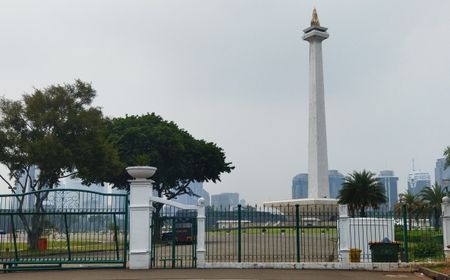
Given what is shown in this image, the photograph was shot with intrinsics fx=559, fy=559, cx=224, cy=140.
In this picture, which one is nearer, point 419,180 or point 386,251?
point 386,251

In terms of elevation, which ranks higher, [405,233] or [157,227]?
[157,227]

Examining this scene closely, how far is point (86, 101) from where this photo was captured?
110 ft

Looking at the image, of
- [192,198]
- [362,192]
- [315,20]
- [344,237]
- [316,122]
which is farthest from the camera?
[192,198]

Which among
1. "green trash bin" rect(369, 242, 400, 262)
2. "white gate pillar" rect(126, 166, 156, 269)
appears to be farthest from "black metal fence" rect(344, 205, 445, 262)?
"white gate pillar" rect(126, 166, 156, 269)

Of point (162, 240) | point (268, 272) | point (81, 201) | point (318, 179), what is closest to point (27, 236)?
point (81, 201)

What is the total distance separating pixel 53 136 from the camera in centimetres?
3119

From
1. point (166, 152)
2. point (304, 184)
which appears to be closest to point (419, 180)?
point (304, 184)

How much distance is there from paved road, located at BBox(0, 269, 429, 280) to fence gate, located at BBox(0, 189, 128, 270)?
546mm

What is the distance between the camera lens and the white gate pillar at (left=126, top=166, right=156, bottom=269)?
17969mm

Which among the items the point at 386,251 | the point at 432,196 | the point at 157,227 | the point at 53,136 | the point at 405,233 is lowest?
the point at 386,251

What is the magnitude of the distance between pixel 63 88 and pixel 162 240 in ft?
52.1

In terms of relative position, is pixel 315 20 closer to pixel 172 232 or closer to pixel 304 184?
pixel 172 232

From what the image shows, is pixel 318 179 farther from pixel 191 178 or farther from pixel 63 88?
pixel 63 88

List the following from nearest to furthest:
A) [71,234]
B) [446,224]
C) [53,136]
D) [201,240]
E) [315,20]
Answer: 1. [71,234]
2. [201,240]
3. [446,224]
4. [53,136]
5. [315,20]
